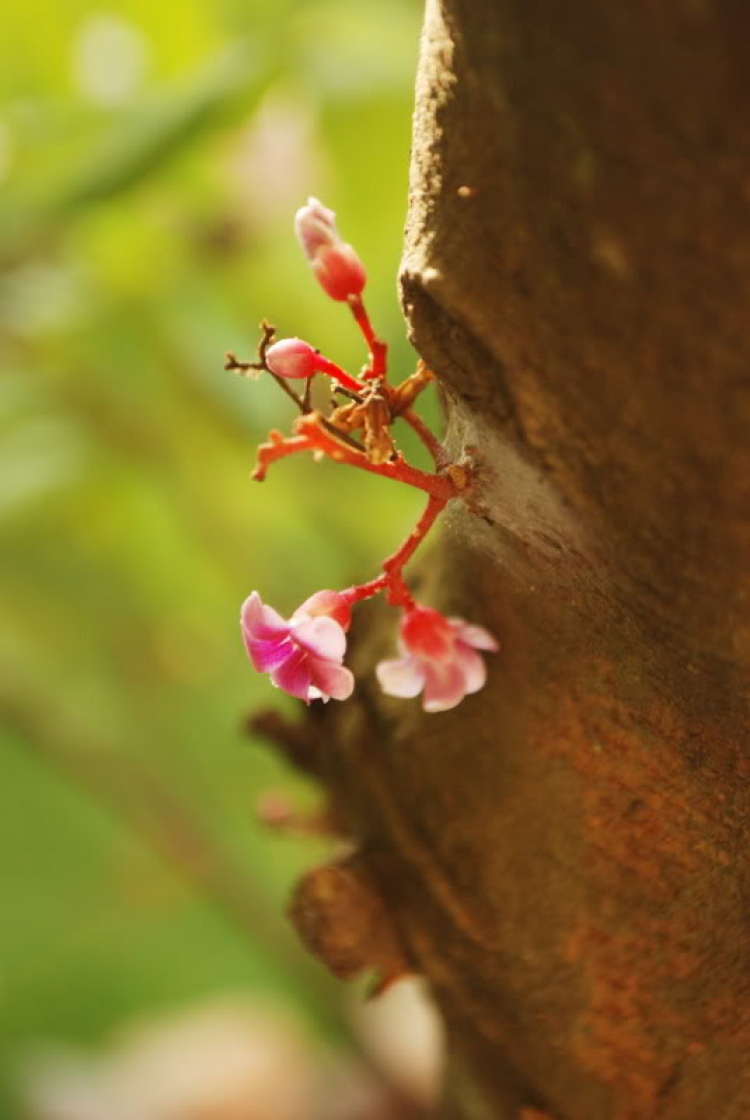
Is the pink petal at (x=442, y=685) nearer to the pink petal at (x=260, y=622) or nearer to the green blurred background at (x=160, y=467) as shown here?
the pink petal at (x=260, y=622)

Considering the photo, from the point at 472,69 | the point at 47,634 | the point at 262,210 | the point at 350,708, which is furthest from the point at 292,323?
the point at 472,69

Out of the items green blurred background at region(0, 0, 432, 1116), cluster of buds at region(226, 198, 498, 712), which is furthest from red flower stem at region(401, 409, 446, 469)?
green blurred background at region(0, 0, 432, 1116)

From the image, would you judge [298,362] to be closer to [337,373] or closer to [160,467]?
[337,373]

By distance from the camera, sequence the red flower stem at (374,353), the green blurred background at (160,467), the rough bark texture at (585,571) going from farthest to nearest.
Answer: the green blurred background at (160,467) → the red flower stem at (374,353) → the rough bark texture at (585,571)

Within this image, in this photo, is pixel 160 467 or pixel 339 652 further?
pixel 160 467

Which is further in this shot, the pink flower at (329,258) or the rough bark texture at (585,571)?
the pink flower at (329,258)

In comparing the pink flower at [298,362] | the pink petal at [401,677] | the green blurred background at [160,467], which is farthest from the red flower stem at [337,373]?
the green blurred background at [160,467]

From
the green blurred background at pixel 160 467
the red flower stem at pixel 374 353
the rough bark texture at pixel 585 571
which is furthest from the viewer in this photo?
the green blurred background at pixel 160 467

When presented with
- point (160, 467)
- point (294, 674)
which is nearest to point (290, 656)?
point (294, 674)
